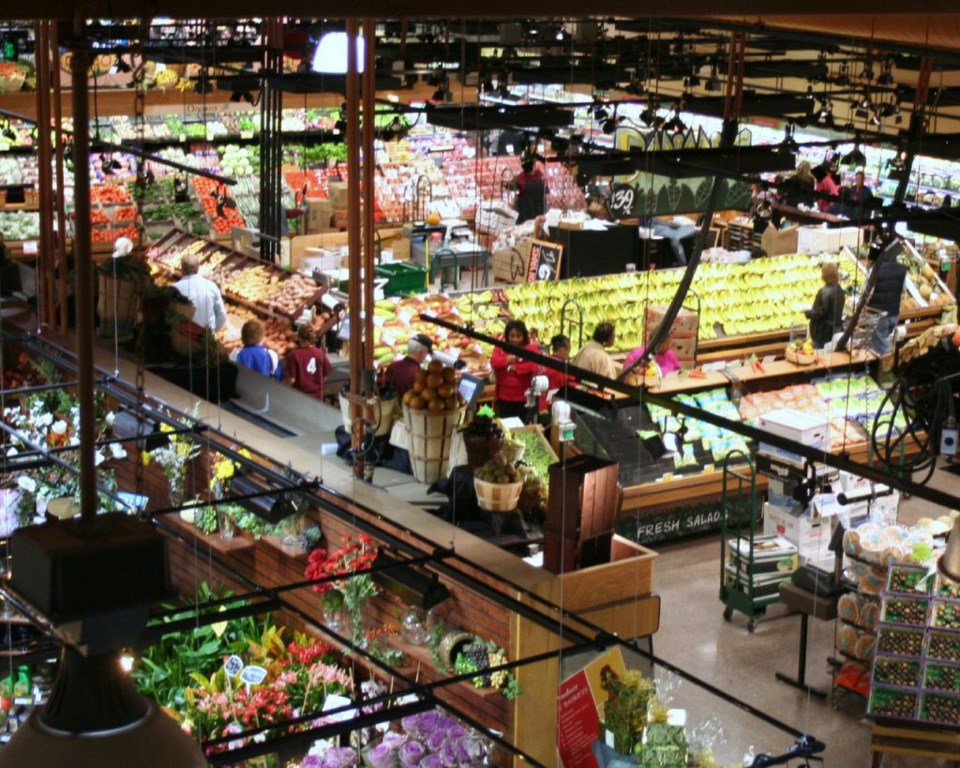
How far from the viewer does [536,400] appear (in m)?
10.9

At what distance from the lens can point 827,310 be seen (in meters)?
13.9

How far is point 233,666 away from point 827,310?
7.58 meters

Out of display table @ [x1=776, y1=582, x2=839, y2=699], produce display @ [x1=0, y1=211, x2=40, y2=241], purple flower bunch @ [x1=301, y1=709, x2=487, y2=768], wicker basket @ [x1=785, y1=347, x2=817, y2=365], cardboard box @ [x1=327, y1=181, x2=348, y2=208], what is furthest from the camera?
cardboard box @ [x1=327, y1=181, x2=348, y2=208]

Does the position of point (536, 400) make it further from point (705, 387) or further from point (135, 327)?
point (135, 327)

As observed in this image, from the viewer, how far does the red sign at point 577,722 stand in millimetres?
7625

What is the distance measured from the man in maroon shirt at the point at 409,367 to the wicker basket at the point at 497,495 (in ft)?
5.34

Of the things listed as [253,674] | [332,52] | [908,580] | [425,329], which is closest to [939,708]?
[908,580]

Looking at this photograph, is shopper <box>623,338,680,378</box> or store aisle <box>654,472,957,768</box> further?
→ shopper <box>623,338,680,378</box>

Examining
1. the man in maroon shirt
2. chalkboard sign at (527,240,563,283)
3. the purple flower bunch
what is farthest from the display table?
chalkboard sign at (527,240,563,283)

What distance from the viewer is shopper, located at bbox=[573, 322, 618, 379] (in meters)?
11.9

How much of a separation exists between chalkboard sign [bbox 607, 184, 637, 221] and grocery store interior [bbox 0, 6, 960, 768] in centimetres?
7

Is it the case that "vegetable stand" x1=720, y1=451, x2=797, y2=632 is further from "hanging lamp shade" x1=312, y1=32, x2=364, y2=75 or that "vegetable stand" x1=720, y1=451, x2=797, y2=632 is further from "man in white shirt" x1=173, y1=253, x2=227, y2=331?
"man in white shirt" x1=173, y1=253, x2=227, y2=331

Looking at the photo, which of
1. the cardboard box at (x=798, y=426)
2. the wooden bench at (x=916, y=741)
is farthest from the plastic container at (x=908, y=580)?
the cardboard box at (x=798, y=426)

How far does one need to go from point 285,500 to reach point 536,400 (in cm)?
313
